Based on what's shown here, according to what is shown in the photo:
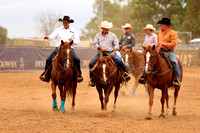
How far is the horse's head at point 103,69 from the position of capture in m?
9.55

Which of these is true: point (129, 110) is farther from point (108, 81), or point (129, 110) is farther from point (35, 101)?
point (35, 101)

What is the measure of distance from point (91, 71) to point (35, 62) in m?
13.2

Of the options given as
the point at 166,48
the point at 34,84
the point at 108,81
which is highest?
the point at 166,48

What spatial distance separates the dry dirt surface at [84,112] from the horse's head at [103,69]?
0.90 metres

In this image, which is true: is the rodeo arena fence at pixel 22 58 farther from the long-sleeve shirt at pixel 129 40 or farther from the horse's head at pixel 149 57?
the horse's head at pixel 149 57

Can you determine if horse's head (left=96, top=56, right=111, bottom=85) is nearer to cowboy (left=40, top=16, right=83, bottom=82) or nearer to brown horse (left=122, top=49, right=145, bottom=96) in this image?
cowboy (left=40, top=16, right=83, bottom=82)

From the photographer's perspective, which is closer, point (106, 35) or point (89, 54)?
point (106, 35)

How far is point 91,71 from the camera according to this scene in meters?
9.97

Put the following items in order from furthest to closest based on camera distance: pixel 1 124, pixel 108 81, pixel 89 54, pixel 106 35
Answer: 1. pixel 89 54
2. pixel 106 35
3. pixel 108 81
4. pixel 1 124

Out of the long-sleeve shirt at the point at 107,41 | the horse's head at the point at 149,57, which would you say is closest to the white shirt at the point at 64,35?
the long-sleeve shirt at the point at 107,41

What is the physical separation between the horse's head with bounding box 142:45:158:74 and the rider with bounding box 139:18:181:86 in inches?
30.6

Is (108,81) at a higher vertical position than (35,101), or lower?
higher

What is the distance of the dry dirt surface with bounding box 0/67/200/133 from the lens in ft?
23.6

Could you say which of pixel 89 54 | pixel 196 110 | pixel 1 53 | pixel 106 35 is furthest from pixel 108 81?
pixel 89 54
